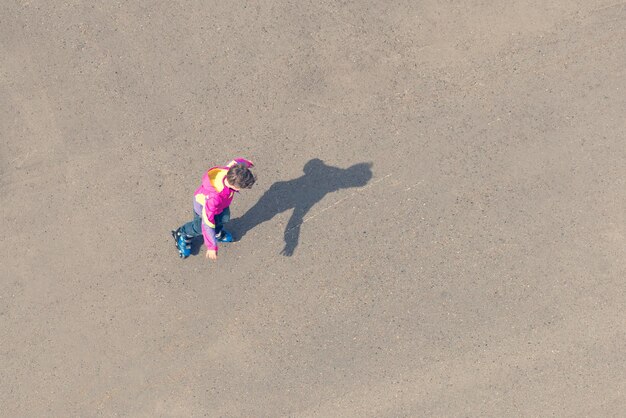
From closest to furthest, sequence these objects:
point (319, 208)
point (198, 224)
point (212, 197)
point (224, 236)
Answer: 1. point (212, 197)
2. point (198, 224)
3. point (224, 236)
4. point (319, 208)

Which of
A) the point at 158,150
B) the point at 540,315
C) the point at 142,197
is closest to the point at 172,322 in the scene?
the point at 142,197

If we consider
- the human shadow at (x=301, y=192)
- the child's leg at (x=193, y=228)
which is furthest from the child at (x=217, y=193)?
the human shadow at (x=301, y=192)

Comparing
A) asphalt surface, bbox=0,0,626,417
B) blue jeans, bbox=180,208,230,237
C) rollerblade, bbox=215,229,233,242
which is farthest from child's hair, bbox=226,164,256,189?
asphalt surface, bbox=0,0,626,417

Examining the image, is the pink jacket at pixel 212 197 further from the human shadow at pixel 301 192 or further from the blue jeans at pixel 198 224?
the human shadow at pixel 301 192

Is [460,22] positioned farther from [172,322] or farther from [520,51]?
[172,322]

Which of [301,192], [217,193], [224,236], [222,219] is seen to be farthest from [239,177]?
[301,192]

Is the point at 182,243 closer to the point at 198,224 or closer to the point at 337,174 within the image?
the point at 198,224
